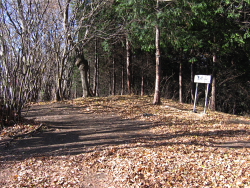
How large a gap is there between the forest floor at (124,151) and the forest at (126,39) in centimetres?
187

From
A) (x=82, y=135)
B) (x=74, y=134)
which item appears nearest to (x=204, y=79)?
(x=82, y=135)

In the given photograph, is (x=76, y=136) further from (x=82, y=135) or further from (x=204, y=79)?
(x=204, y=79)

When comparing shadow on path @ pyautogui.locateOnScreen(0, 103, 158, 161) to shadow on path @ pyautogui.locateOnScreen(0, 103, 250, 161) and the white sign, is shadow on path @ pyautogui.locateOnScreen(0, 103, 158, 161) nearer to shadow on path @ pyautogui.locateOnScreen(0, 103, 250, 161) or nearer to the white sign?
shadow on path @ pyautogui.locateOnScreen(0, 103, 250, 161)

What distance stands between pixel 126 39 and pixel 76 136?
353 inches

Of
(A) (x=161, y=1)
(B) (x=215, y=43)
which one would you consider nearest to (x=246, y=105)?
(B) (x=215, y=43)

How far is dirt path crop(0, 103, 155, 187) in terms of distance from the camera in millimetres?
5898

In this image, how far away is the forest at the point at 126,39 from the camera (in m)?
8.13

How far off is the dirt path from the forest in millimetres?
1453

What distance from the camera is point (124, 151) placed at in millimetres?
5961

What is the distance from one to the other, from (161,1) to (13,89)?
7.87 metres

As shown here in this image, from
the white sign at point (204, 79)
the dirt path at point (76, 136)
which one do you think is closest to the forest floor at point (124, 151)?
the dirt path at point (76, 136)

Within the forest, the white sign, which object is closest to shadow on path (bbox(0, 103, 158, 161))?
the forest

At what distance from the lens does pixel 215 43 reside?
1335 centimetres

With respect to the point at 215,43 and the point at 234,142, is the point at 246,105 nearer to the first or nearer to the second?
the point at 215,43
